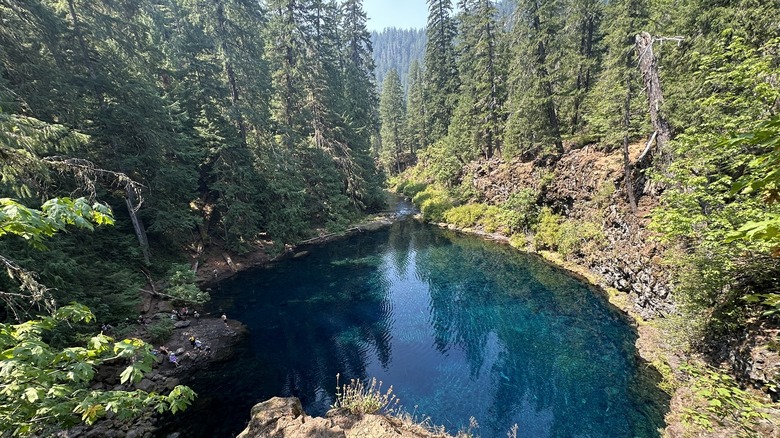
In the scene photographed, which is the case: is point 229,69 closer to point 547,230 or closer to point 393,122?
point 547,230

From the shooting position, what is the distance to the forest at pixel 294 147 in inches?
174

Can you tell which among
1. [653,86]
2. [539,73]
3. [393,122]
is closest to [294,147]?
[539,73]

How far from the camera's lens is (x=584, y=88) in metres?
26.3

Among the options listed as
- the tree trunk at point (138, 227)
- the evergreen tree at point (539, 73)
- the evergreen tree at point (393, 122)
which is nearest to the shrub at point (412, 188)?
the evergreen tree at point (393, 122)

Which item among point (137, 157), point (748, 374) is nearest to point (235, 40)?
point (137, 157)

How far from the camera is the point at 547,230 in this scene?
2441 cm

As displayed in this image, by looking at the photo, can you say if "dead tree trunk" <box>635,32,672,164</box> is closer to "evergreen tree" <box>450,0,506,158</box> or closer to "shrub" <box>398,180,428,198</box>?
"evergreen tree" <box>450,0,506,158</box>

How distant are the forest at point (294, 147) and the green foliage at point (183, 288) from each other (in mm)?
230

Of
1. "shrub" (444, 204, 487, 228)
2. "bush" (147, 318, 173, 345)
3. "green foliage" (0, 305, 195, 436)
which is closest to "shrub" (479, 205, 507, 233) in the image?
"shrub" (444, 204, 487, 228)

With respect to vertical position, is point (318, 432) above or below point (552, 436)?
above

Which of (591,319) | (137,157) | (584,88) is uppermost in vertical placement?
(584,88)

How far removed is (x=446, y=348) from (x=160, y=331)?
1215 cm

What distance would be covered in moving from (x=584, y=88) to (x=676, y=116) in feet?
39.8

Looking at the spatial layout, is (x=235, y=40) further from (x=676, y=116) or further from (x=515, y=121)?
(x=676, y=116)
